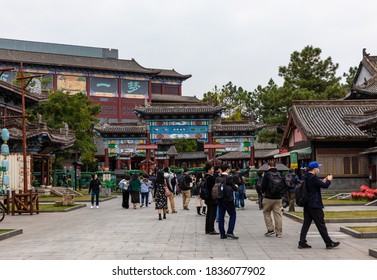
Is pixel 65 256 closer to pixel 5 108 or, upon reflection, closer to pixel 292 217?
pixel 292 217

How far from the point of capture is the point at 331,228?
13938 millimetres

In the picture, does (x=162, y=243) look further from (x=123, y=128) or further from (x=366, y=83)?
(x=123, y=128)

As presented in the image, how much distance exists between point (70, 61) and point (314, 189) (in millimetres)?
62228

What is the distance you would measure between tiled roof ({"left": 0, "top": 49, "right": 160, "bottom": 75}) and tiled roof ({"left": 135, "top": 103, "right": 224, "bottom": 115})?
23954 mm

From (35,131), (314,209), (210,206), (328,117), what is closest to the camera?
(314,209)

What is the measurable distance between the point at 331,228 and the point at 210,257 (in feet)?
20.2

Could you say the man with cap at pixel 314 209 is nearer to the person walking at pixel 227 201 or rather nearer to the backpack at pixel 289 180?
the person walking at pixel 227 201

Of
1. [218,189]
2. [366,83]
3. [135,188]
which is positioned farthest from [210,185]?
[366,83]

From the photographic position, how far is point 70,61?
68250mm

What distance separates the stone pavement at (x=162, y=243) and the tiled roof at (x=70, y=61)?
51.4 meters

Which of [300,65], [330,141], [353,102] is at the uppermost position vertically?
[300,65]

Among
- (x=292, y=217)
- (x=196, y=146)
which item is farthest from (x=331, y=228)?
(x=196, y=146)

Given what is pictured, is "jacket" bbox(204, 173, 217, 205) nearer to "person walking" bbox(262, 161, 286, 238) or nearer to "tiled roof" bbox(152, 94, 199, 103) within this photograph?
"person walking" bbox(262, 161, 286, 238)

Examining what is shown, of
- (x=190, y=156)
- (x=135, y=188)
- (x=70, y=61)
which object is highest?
(x=70, y=61)
